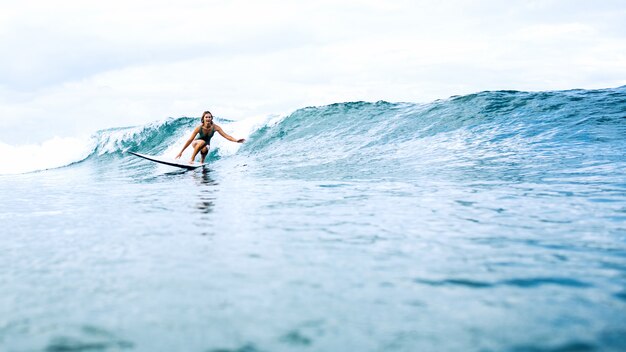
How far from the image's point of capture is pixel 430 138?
12.6 meters

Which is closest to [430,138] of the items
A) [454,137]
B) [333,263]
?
[454,137]

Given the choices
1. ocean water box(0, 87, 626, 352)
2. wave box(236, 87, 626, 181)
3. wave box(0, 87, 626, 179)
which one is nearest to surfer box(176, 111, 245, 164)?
wave box(0, 87, 626, 179)

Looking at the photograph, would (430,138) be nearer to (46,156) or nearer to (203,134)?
(203,134)

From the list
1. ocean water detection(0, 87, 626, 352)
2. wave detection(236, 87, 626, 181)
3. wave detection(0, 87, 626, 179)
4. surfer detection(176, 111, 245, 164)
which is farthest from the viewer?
surfer detection(176, 111, 245, 164)

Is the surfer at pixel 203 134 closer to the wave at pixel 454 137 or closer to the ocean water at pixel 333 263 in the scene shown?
the wave at pixel 454 137

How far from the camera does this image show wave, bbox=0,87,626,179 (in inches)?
346

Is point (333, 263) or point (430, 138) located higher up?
point (430, 138)

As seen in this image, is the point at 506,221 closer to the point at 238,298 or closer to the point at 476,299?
the point at 476,299

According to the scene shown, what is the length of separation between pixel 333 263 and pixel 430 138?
998 cm

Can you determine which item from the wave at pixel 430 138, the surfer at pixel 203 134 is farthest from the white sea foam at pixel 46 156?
the surfer at pixel 203 134

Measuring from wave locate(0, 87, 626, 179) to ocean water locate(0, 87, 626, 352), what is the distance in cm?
38

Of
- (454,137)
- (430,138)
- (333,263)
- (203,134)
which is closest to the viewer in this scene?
(333,263)

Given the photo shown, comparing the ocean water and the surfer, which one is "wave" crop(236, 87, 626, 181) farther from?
the surfer

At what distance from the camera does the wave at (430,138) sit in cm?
879
